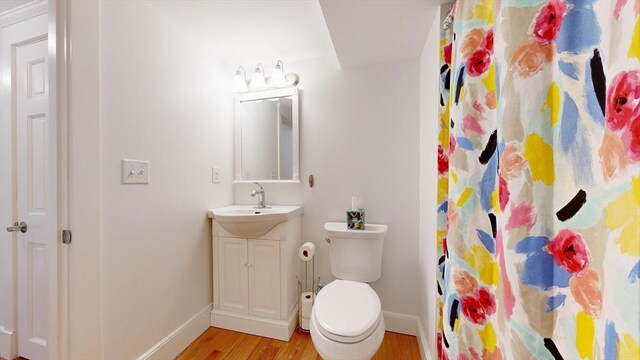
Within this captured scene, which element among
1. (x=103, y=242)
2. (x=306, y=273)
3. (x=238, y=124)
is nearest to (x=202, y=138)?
(x=238, y=124)

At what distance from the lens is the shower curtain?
1.15ft

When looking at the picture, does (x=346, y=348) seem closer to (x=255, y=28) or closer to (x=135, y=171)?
(x=135, y=171)

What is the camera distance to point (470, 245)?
736mm

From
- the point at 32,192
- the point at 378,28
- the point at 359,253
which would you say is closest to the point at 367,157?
the point at 359,253

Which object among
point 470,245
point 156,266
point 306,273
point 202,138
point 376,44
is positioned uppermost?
point 376,44

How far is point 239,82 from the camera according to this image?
1.89 m

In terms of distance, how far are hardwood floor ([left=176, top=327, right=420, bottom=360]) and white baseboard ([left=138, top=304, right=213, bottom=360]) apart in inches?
1.6

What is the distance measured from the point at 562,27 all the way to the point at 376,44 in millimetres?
1140

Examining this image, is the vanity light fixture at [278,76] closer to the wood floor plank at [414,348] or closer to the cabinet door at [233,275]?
the cabinet door at [233,275]

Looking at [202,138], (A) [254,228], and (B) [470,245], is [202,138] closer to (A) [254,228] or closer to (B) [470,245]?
(A) [254,228]

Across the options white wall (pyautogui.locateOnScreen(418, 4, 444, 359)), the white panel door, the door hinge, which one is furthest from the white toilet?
the white panel door

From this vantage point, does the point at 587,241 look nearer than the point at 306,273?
Yes

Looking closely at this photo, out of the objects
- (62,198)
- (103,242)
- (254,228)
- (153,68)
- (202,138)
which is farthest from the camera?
(202,138)


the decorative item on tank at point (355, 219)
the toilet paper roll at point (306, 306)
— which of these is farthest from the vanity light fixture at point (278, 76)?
Answer: the toilet paper roll at point (306, 306)
